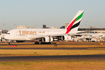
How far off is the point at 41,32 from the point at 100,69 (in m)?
43.5

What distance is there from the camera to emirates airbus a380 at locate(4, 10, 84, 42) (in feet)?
178

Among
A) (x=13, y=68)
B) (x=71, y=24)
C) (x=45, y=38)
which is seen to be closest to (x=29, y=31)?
(x=45, y=38)

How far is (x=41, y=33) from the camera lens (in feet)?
191

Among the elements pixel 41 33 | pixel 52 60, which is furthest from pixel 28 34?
pixel 52 60

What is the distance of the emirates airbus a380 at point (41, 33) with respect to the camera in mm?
Result: 54331

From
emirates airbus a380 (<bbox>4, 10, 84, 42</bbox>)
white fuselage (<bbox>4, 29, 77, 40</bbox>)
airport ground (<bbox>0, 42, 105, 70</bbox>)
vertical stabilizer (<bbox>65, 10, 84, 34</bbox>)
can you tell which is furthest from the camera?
vertical stabilizer (<bbox>65, 10, 84, 34</bbox>)

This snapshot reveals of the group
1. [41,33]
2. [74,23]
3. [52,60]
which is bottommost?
[52,60]

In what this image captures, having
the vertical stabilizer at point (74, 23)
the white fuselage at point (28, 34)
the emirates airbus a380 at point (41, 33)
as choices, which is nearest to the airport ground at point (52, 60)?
the emirates airbus a380 at point (41, 33)

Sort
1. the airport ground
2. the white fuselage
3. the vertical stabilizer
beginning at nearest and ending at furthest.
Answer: the airport ground → the white fuselage → the vertical stabilizer

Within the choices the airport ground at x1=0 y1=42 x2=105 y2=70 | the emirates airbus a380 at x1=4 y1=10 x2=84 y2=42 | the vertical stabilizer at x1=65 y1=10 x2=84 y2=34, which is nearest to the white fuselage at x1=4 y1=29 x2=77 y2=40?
the emirates airbus a380 at x1=4 y1=10 x2=84 y2=42

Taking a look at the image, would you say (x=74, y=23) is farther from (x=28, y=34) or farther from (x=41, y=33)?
(x=28, y=34)

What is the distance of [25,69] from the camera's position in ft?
51.8

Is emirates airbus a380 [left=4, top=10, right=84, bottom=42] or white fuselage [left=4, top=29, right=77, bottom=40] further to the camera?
white fuselage [left=4, top=29, right=77, bottom=40]

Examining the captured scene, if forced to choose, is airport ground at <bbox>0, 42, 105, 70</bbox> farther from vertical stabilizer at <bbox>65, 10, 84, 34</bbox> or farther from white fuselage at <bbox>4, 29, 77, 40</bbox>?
vertical stabilizer at <bbox>65, 10, 84, 34</bbox>
